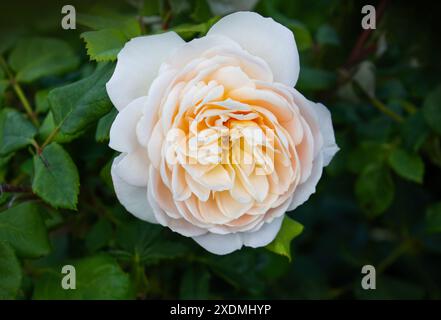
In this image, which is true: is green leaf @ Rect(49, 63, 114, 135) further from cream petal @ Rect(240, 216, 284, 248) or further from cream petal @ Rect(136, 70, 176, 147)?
cream petal @ Rect(240, 216, 284, 248)

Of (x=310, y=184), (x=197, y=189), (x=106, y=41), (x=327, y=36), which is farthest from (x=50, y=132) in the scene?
(x=327, y=36)

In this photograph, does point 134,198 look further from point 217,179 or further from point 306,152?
point 306,152

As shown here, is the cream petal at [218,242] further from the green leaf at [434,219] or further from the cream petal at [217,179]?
the green leaf at [434,219]

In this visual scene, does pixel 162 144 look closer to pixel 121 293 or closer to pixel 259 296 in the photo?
pixel 121 293

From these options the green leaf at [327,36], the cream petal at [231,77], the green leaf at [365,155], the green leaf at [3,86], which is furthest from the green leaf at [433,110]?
the green leaf at [3,86]

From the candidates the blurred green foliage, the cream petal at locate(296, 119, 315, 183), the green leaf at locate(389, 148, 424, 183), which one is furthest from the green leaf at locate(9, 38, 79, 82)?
the green leaf at locate(389, 148, 424, 183)
